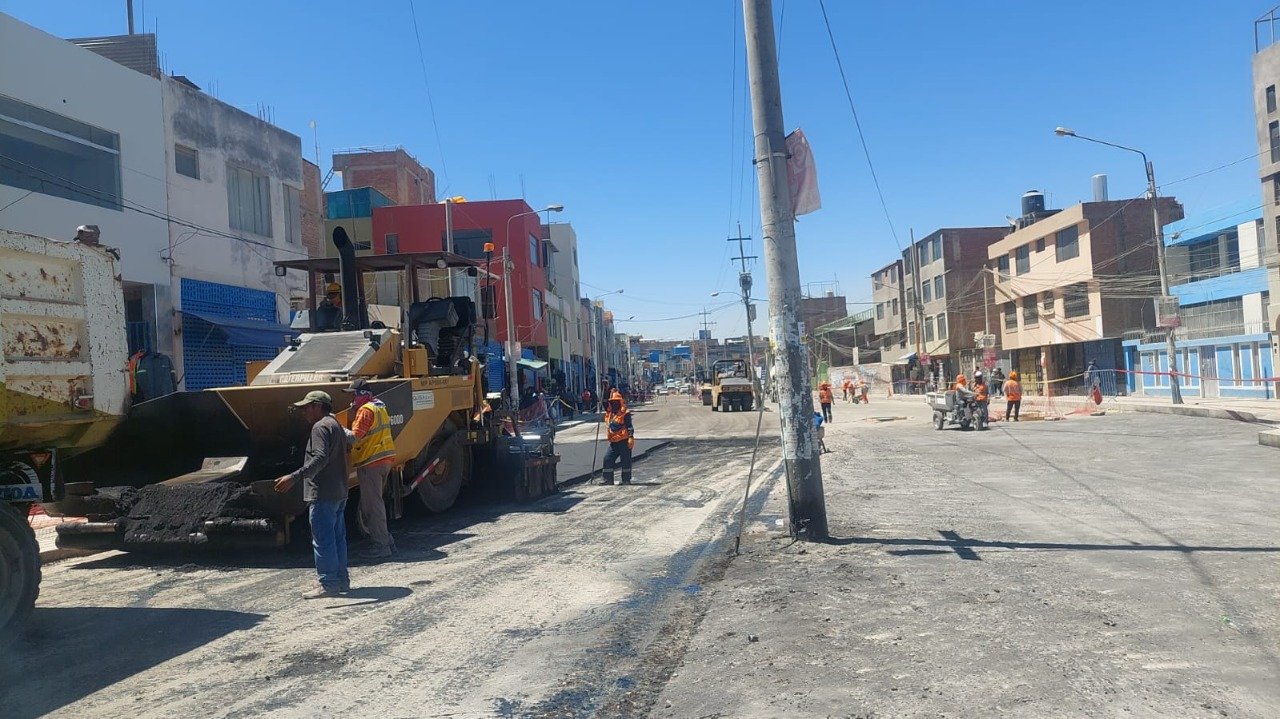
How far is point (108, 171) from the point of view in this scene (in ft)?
55.6

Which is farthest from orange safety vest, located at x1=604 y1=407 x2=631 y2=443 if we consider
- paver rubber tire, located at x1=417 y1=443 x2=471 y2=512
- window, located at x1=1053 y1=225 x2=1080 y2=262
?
window, located at x1=1053 y1=225 x2=1080 y2=262

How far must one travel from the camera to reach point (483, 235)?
137 ft

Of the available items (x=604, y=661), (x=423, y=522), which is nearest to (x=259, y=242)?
(x=423, y=522)

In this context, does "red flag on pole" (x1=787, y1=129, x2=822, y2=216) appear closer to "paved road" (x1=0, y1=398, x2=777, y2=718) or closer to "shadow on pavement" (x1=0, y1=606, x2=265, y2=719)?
"paved road" (x1=0, y1=398, x2=777, y2=718)

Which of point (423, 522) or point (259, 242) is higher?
point (259, 242)

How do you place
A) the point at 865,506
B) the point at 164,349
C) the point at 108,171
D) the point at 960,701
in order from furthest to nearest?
the point at 164,349 → the point at 108,171 → the point at 865,506 → the point at 960,701

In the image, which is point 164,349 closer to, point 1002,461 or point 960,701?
point 1002,461

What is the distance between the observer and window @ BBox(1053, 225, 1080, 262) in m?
41.1

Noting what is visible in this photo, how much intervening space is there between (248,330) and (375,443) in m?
14.3

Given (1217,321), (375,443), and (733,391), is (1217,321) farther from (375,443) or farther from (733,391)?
(375,443)

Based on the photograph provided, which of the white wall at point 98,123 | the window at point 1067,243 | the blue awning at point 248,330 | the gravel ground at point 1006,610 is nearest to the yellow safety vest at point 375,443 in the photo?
the gravel ground at point 1006,610

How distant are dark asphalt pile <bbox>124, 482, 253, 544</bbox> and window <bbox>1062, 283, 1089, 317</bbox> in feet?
136

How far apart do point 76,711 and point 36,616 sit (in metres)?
2.37

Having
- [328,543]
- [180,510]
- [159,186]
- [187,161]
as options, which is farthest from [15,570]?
[187,161]
